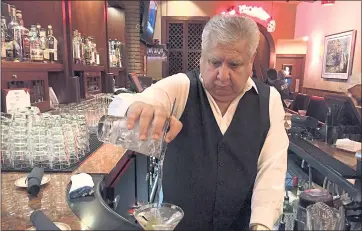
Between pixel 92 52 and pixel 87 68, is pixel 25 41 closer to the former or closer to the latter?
pixel 87 68

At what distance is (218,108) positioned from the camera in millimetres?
1068

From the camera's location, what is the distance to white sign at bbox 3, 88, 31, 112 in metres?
1.52

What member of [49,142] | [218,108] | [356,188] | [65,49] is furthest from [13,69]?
[356,188]

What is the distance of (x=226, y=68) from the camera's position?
3.04 feet

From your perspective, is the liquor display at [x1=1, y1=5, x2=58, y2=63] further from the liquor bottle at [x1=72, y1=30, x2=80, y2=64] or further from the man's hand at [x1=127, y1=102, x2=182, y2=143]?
the man's hand at [x1=127, y1=102, x2=182, y2=143]

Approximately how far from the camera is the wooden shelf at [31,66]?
164cm

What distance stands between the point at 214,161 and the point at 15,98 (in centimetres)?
114

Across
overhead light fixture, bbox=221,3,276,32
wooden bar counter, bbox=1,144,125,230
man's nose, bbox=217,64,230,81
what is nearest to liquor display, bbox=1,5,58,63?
wooden bar counter, bbox=1,144,125,230

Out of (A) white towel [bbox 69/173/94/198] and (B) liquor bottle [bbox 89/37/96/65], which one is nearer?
(A) white towel [bbox 69/173/94/198]

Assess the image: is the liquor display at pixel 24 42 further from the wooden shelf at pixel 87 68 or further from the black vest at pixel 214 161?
the black vest at pixel 214 161

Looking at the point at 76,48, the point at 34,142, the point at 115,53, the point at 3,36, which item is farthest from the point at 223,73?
the point at 115,53

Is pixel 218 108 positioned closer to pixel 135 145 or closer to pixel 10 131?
pixel 135 145

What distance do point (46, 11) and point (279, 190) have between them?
6.64 ft

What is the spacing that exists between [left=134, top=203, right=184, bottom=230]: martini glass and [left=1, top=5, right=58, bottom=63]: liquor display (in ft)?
4.70
